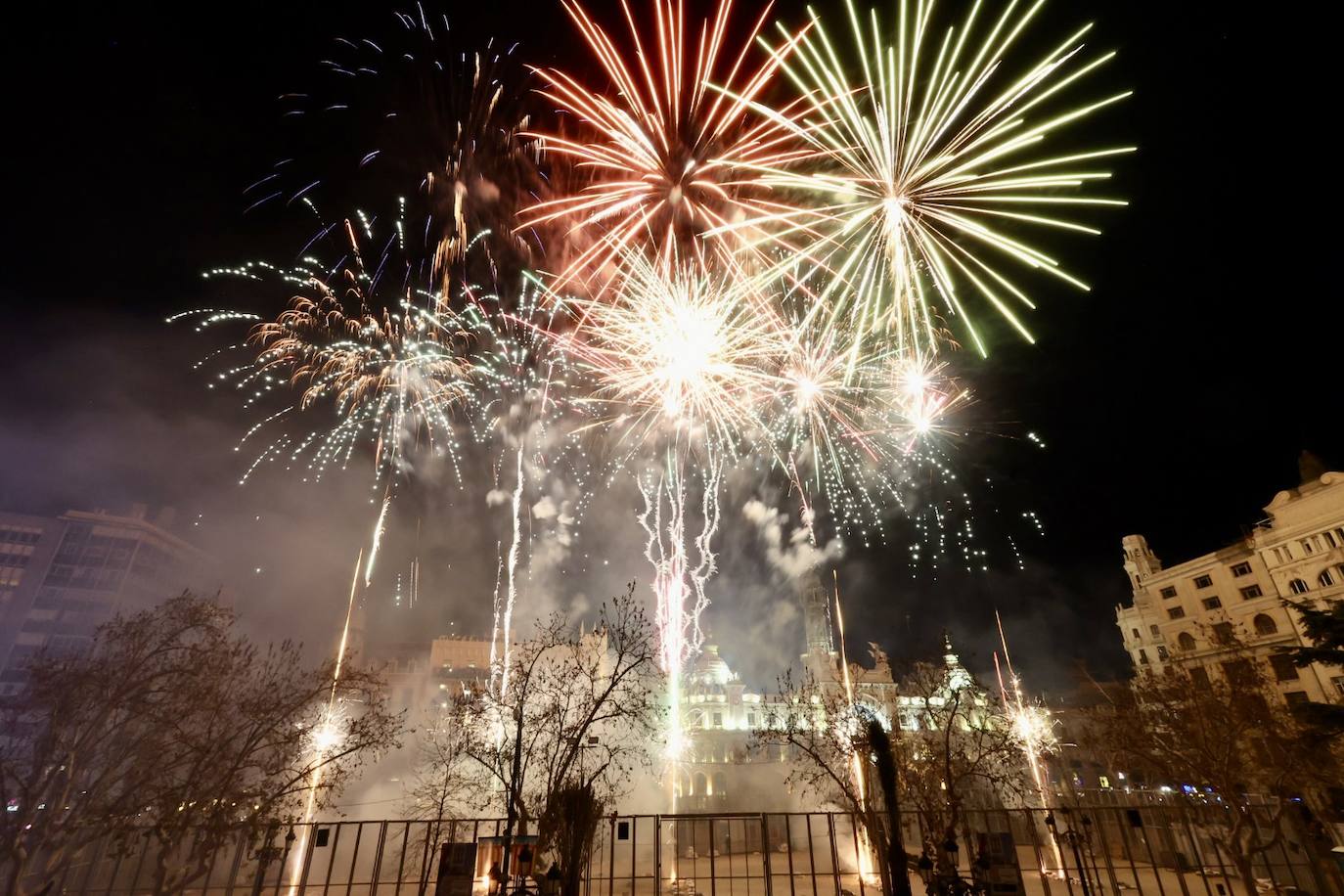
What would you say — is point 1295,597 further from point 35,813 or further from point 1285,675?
point 35,813

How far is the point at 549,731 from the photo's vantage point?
31.7 meters

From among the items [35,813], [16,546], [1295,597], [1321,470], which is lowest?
[35,813]

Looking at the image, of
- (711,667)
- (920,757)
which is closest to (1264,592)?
(920,757)

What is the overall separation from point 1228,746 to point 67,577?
11170cm

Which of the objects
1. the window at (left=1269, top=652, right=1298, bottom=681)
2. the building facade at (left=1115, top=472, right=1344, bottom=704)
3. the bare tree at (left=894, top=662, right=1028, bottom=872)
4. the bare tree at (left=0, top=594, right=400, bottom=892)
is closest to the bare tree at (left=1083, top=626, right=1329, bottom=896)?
the building facade at (left=1115, top=472, right=1344, bottom=704)

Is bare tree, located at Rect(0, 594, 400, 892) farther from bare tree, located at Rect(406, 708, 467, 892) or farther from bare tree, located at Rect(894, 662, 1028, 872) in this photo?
bare tree, located at Rect(894, 662, 1028, 872)

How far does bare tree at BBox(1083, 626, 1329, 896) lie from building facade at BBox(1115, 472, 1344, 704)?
5084 mm

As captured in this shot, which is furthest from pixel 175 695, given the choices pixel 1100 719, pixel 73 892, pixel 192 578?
pixel 192 578

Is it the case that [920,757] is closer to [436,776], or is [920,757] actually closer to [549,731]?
[549,731]

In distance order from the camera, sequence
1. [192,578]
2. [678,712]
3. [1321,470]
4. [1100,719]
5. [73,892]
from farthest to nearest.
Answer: [192,578], [678,712], [1321,470], [1100,719], [73,892]

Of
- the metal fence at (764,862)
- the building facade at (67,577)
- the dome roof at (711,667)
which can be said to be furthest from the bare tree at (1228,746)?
the building facade at (67,577)

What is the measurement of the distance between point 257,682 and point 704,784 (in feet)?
180

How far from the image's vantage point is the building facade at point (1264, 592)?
43969 millimetres

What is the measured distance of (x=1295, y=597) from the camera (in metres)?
46.0
